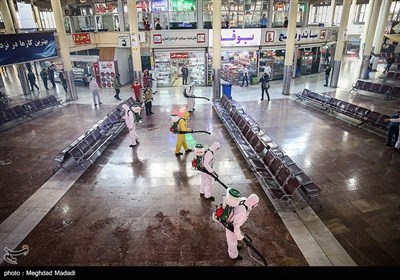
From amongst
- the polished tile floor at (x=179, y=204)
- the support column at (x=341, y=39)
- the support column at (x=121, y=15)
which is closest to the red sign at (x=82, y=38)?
the support column at (x=121, y=15)

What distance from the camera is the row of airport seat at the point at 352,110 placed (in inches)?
401

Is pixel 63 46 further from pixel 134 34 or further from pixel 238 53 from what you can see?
pixel 238 53

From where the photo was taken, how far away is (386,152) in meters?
8.85

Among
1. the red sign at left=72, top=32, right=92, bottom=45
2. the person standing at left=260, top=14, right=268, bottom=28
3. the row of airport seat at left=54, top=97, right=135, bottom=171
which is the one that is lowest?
the row of airport seat at left=54, top=97, right=135, bottom=171

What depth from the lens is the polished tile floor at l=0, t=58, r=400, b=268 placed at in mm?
5113

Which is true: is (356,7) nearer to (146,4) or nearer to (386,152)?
(146,4)

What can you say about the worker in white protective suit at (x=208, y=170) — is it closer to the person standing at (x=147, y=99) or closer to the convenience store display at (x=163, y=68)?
the person standing at (x=147, y=99)

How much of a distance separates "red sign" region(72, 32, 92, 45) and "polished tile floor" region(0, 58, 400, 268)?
333 inches

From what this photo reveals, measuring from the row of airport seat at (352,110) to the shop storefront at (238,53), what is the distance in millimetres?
6017

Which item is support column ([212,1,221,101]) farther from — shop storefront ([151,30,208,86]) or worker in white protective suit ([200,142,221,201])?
worker in white protective suit ([200,142,221,201])

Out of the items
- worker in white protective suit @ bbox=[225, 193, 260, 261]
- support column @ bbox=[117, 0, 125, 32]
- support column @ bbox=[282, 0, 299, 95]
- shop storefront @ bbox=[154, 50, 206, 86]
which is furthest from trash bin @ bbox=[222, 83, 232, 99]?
worker in white protective suit @ bbox=[225, 193, 260, 261]

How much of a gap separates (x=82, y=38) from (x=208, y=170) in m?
16.2
